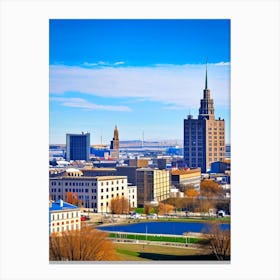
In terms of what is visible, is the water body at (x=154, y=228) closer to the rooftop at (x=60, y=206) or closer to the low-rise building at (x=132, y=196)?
the low-rise building at (x=132, y=196)

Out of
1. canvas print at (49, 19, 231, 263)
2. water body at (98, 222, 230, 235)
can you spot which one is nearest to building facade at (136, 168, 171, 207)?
canvas print at (49, 19, 231, 263)

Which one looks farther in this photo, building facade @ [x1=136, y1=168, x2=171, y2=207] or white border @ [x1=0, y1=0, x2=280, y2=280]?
building facade @ [x1=136, y1=168, x2=171, y2=207]

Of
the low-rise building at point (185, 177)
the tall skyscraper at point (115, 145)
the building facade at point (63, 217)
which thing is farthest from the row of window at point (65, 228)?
the low-rise building at point (185, 177)

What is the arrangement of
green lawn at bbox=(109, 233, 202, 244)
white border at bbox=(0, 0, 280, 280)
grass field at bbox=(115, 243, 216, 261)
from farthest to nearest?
green lawn at bbox=(109, 233, 202, 244), grass field at bbox=(115, 243, 216, 261), white border at bbox=(0, 0, 280, 280)

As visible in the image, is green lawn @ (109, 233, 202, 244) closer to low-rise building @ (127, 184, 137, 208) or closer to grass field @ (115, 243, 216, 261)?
grass field @ (115, 243, 216, 261)

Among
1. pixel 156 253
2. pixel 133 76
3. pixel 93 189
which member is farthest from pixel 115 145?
pixel 156 253
